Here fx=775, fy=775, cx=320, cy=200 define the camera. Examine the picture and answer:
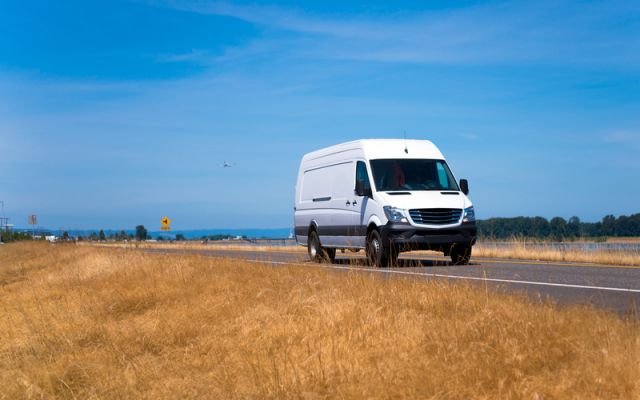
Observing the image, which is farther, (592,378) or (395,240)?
(395,240)

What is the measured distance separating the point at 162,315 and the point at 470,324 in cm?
451

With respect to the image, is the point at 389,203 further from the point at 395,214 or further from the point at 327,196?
the point at 327,196

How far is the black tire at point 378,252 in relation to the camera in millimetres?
17344

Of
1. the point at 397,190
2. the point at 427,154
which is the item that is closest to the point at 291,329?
the point at 397,190

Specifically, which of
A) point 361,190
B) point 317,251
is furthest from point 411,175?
point 317,251

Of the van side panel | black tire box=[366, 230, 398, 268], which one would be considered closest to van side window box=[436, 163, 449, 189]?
the van side panel

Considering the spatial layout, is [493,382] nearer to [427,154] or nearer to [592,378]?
[592,378]

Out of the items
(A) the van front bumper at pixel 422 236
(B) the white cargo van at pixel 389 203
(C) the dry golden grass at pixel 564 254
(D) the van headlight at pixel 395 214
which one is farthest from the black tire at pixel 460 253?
(C) the dry golden grass at pixel 564 254

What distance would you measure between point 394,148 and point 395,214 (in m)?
2.35

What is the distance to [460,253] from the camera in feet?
60.7

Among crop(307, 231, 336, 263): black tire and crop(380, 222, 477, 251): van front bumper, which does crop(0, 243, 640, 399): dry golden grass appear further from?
crop(307, 231, 336, 263): black tire

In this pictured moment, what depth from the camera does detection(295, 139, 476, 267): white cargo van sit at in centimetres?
1733

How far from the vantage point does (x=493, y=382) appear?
17.7ft

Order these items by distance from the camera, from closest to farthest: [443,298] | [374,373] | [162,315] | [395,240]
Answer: [374,373], [443,298], [162,315], [395,240]
